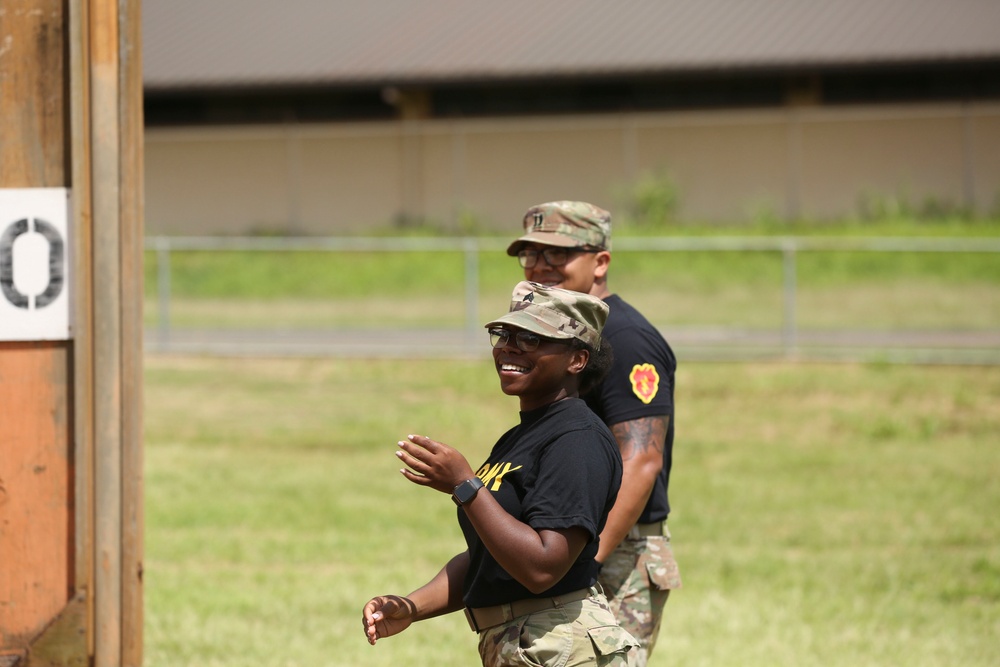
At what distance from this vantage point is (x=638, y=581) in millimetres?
4172

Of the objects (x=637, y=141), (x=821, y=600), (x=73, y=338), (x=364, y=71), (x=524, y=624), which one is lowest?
(x=821, y=600)

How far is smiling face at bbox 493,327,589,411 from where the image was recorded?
3219 mm

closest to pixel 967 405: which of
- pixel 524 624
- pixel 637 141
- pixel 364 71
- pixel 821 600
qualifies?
pixel 821 600

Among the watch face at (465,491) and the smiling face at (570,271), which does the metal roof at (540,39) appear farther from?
the watch face at (465,491)

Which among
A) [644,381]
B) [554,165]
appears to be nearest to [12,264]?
[644,381]

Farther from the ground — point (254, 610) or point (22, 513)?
point (22, 513)

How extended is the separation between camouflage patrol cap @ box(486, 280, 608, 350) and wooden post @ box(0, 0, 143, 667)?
1.26 meters

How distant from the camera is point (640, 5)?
91.4ft

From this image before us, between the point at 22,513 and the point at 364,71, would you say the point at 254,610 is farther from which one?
the point at 364,71

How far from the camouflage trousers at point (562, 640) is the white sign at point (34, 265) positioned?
1.56 metres

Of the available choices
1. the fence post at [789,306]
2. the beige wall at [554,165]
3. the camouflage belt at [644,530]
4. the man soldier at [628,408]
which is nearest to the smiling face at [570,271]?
the man soldier at [628,408]

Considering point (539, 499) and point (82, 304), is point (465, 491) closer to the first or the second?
point (539, 499)

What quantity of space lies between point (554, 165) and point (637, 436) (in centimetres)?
2243

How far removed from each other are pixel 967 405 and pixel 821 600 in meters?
6.63
